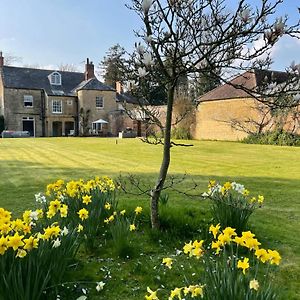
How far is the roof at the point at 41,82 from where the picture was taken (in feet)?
164

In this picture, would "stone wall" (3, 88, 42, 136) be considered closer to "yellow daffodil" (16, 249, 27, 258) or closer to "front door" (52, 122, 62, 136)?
"front door" (52, 122, 62, 136)

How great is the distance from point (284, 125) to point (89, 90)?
2940cm

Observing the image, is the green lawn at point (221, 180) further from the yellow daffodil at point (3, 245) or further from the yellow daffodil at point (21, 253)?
the yellow daffodil at point (3, 245)

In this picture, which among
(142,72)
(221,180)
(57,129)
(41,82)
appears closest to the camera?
(142,72)

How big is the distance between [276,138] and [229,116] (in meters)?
6.81

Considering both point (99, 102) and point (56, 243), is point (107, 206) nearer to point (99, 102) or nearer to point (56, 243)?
point (56, 243)

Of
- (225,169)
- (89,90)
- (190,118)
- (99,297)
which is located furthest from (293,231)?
(89,90)

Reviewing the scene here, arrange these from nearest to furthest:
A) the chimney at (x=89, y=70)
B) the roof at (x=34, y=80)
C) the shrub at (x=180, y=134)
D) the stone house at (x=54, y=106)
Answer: the shrub at (x=180, y=134) < the stone house at (x=54, y=106) < the roof at (x=34, y=80) < the chimney at (x=89, y=70)

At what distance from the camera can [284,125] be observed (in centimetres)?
2881

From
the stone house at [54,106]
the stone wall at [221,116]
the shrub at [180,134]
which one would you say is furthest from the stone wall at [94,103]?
the stone wall at [221,116]

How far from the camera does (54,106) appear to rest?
50.6 m

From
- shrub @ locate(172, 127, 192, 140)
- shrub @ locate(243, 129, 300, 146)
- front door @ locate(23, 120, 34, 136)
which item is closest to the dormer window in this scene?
front door @ locate(23, 120, 34, 136)

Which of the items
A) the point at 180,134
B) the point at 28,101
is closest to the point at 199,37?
the point at 180,134

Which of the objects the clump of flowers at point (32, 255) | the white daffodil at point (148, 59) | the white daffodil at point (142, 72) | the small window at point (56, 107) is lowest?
the clump of flowers at point (32, 255)
